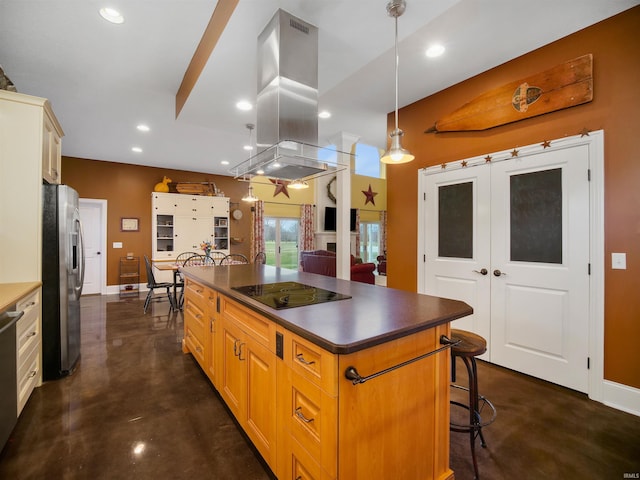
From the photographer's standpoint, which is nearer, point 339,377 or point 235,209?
point 339,377

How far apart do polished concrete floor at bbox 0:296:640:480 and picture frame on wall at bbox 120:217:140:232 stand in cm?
469

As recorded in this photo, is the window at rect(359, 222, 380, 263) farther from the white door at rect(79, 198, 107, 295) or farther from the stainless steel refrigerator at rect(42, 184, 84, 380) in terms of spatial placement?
the stainless steel refrigerator at rect(42, 184, 84, 380)

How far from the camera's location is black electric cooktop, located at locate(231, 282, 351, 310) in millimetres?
1586

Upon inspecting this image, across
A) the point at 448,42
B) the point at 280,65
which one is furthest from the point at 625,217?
the point at 280,65

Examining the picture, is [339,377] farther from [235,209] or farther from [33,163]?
[235,209]

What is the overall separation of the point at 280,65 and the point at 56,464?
276 centimetres

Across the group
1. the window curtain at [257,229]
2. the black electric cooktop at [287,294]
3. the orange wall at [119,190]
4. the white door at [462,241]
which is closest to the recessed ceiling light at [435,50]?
the white door at [462,241]

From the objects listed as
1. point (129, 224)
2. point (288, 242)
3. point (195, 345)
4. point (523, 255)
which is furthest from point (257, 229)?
point (523, 255)

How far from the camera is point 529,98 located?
2.55 meters

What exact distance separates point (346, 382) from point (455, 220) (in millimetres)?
2546

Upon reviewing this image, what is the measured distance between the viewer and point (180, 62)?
2.79 metres

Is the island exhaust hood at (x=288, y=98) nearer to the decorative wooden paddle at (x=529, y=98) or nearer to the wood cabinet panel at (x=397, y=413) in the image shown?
the wood cabinet panel at (x=397, y=413)

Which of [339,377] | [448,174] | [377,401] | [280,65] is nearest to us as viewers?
[339,377]

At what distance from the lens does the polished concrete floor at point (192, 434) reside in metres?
1.60
